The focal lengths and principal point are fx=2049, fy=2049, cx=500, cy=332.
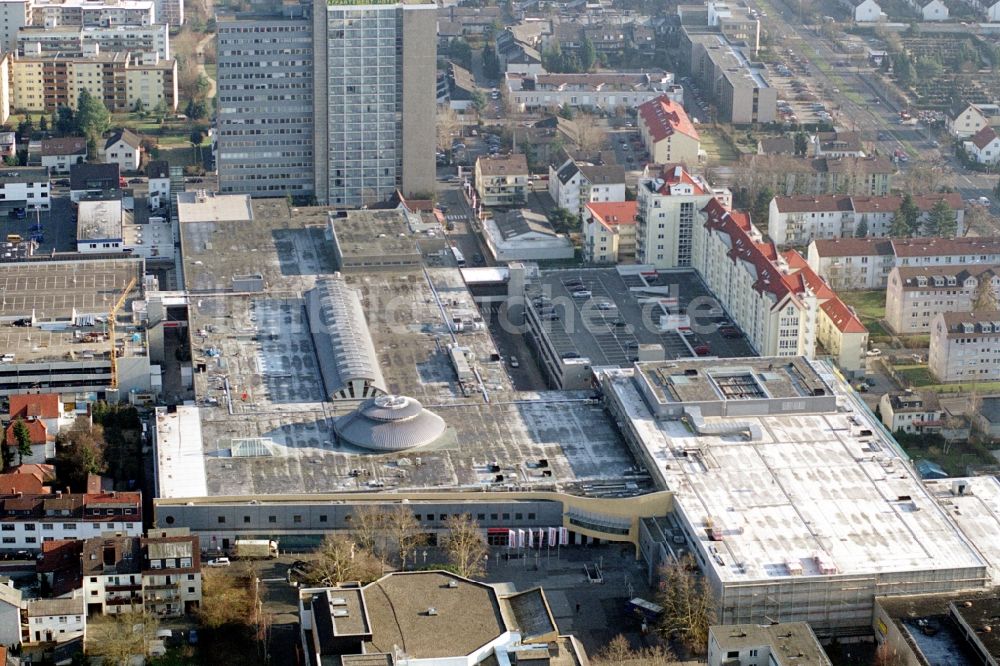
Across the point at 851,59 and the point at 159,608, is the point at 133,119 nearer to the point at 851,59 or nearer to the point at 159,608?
the point at 851,59

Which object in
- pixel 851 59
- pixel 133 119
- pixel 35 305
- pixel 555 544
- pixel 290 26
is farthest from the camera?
pixel 851 59

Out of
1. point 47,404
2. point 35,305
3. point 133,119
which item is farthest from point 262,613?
point 133,119

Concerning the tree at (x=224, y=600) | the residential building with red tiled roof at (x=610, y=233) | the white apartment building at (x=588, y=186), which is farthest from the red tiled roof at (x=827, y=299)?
the tree at (x=224, y=600)

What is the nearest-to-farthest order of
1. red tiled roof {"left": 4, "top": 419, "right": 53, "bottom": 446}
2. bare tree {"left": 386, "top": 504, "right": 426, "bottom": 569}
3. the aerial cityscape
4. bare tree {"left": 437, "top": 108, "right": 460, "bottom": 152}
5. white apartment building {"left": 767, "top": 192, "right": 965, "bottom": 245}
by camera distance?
the aerial cityscape
bare tree {"left": 386, "top": 504, "right": 426, "bottom": 569}
red tiled roof {"left": 4, "top": 419, "right": 53, "bottom": 446}
white apartment building {"left": 767, "top": 192, "right": 965, "bottom": 245}
bare tree {"left": 437, "top": 108, "right": 460, "bottom": 152}

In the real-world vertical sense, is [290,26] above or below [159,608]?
above

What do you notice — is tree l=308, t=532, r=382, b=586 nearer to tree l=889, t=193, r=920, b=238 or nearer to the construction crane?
the construction crane

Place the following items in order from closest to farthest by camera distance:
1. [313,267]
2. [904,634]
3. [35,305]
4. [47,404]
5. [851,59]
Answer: [904,634], [47,404], [35,305], [313,267], [851,59]

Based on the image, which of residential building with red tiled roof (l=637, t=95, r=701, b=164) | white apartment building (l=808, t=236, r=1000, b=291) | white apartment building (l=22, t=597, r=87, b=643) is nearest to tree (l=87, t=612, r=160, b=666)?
white apartment building (l=22, t=597, r=87, b=643)
